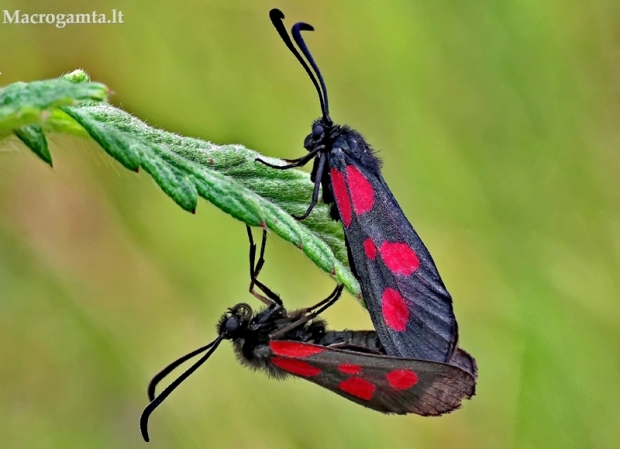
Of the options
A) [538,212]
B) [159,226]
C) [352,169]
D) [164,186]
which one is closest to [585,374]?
[538,212]

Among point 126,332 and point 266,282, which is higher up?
point 266,282

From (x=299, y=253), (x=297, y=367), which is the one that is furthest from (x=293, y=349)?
(x=299, y=253)

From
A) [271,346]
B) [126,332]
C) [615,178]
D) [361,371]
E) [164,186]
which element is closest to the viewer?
[164,186]

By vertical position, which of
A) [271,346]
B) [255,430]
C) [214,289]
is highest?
[214,289]

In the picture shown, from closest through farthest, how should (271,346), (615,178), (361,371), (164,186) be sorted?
(164,186)
(361,371)
(271,346)
(615,178)

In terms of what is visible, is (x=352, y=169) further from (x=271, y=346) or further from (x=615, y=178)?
(x=615, y=178)

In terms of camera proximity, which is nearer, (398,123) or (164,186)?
(164,186)

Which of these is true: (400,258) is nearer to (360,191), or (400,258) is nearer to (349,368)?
(360,191)
